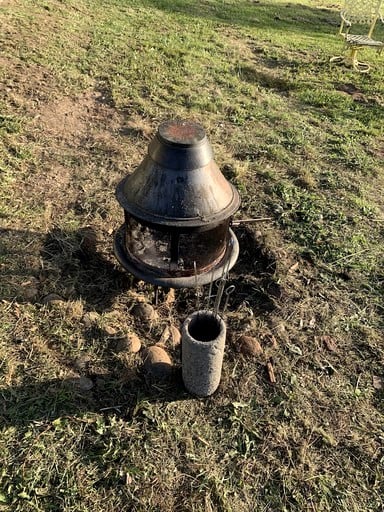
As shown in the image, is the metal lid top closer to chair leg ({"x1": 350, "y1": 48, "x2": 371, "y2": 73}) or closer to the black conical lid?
the black conical lid

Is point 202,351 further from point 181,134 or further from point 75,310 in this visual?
point 181,134

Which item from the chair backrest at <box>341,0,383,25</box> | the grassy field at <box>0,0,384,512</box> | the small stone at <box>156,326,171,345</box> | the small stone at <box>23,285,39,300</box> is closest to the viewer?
the grassy field at <box>0,0,384,512</box>

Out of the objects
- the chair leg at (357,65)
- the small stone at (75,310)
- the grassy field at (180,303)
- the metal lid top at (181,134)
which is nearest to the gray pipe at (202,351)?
the grassy field at (180,303)

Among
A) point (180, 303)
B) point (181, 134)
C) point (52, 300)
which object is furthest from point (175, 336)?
point (181, 134)

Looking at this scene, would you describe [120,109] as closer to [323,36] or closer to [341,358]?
[341,358]

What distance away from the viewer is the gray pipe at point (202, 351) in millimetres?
2701

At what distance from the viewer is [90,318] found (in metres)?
3.36

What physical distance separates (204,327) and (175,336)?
51cm

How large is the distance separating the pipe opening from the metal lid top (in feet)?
3.87

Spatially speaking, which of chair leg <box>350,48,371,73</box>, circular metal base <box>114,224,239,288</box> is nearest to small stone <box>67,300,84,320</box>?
circular metal base <box>114,224,239,288</box>

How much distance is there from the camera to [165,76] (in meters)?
7.10

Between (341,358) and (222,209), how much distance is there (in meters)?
1.49

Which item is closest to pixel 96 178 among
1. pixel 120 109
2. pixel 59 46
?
pixel 120 109

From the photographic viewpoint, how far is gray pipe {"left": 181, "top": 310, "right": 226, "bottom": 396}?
2.70 metres
